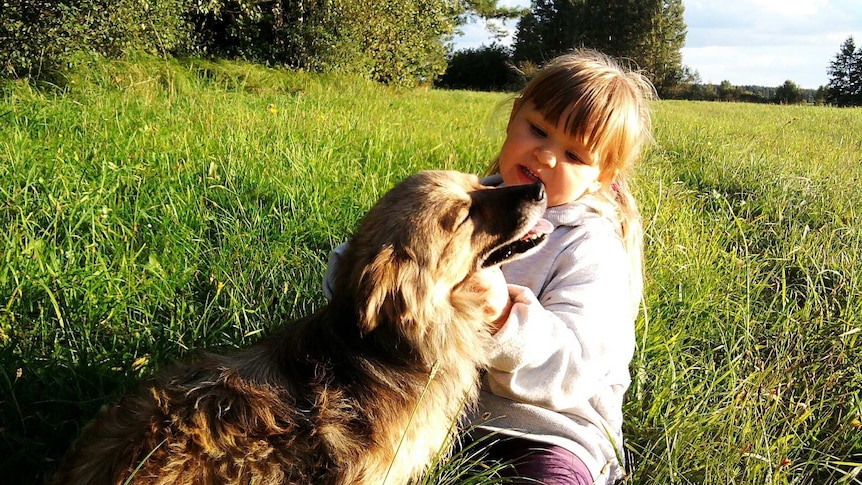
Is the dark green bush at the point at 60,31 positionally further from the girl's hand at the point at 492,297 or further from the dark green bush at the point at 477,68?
the dark green bush at the point at 477,68

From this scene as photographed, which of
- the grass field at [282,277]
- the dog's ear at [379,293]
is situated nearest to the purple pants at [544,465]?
the grass field at [282,277]

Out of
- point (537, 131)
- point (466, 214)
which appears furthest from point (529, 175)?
point (466, 214)

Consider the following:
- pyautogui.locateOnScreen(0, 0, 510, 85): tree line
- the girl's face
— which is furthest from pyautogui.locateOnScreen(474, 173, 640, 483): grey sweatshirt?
pyautogui.locateOnScreen(0, 0, 510, 85): tree line

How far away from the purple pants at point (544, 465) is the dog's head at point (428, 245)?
1.97 ft

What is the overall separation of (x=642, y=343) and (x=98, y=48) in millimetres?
6820

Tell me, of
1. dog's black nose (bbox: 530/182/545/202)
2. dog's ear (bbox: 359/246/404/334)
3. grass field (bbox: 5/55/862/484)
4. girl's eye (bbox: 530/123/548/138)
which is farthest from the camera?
girl's eye (bbox: 530/123/548/138)

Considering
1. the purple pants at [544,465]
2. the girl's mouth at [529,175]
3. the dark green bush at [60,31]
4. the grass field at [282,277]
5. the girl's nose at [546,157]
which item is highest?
the dark green bush at [60,31]

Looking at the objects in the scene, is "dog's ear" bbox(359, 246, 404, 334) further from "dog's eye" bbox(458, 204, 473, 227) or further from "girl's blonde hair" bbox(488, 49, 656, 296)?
"girl's blonde hair" bbox(488, 49, 656, 296)

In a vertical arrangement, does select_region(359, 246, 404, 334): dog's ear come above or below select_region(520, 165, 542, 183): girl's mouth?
below

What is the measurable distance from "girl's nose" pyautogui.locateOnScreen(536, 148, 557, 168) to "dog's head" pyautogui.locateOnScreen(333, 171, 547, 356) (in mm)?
487

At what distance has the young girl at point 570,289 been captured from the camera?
2.01 meters

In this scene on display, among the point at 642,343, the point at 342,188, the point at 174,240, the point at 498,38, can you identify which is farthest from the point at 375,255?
the point at 498,38

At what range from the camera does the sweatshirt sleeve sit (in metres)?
1.94

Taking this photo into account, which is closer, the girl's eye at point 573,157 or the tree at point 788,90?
the girl's eye at point 573,157
